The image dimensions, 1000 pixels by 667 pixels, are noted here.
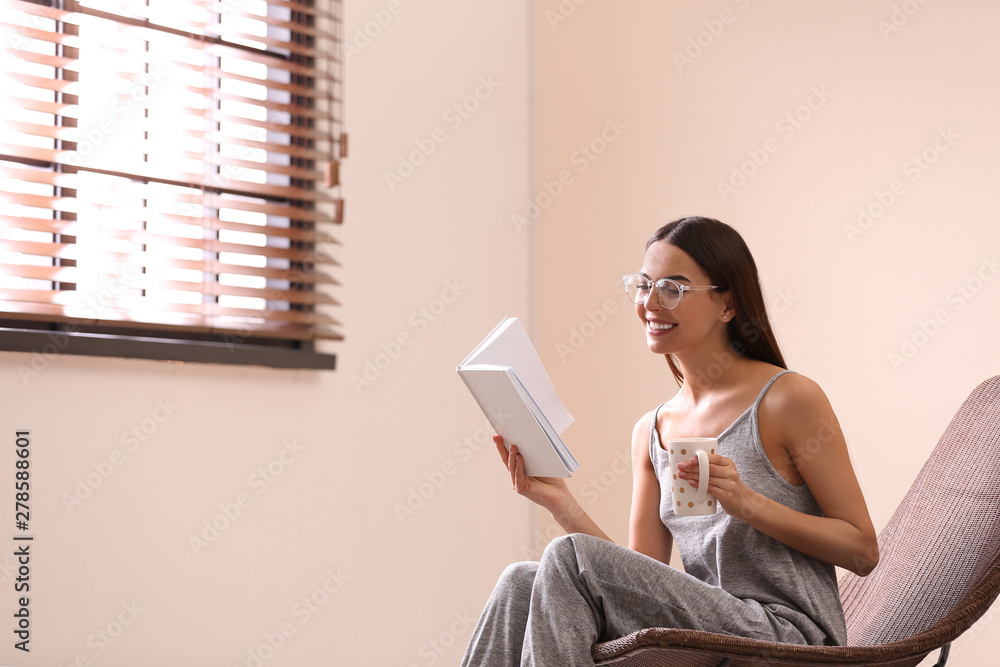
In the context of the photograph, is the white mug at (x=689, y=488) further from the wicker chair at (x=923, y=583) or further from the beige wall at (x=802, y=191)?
the beige wall at (x=802, y=191)

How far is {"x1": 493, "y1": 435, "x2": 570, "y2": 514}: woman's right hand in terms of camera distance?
65.7 inches

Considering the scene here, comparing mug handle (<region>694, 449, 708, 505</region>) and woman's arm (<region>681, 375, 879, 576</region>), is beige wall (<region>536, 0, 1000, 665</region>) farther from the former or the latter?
mug handle (<region>694, 449, 708, 505</region>)

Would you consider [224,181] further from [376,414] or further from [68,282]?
[376,414]

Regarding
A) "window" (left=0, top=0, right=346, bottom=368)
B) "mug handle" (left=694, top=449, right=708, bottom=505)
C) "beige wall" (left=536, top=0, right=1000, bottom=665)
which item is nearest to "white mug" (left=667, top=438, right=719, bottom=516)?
"mug handle" (left=694, top=449, right=708, bottom=505)

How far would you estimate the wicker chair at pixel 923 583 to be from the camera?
130cm

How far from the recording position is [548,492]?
5.56 ft

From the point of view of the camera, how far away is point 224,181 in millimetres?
2654

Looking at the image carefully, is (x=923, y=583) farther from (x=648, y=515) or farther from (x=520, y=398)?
(x=520, y=398)

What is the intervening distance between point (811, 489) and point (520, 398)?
1.59 ft

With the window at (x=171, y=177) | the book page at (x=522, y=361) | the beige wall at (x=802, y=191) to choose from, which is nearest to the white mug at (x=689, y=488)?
the book page at (x=522, y=361)

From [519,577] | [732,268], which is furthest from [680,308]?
[519,577]

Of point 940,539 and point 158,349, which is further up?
point 158,349

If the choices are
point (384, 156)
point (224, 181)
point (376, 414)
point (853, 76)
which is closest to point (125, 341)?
point (224, 181)

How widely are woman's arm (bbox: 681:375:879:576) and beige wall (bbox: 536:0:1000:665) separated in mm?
1181
